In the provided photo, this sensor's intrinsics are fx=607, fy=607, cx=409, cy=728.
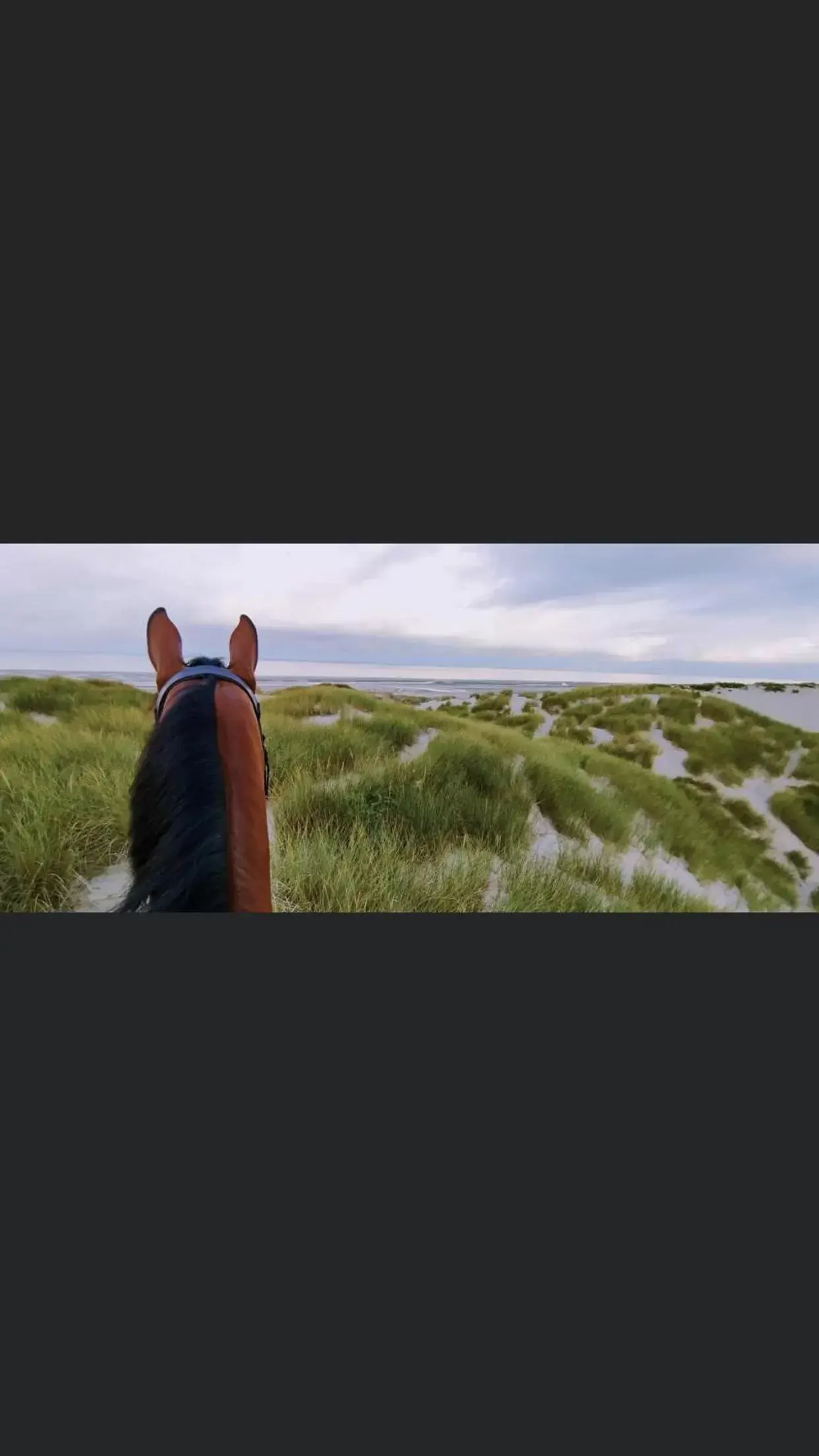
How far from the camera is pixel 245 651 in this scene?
67.1 inches

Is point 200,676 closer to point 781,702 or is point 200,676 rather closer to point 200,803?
point 200,803

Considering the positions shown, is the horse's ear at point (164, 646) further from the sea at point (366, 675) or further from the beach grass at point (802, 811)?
the beach grass at point (802, 811)

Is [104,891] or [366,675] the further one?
[366,675]

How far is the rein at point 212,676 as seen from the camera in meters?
→ 1.66

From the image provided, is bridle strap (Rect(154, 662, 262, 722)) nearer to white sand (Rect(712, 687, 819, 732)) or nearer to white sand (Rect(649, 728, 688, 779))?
white sand (Rect(649, 728, 688, 779))

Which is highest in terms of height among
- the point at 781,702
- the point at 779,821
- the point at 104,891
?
the point at 781,702

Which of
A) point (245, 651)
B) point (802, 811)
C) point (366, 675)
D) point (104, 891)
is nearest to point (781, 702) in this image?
point (802, 811)

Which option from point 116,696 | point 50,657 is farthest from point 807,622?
point 50,657

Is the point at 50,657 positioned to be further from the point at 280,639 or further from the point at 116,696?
the point at 280,639

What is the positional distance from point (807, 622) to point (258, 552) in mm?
1579

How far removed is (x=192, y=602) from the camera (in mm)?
1703

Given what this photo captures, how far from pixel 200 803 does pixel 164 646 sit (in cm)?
46

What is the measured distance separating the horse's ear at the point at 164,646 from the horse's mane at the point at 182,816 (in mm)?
102

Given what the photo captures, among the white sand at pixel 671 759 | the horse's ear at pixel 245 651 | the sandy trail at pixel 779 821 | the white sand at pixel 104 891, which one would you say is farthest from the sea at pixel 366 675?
the white sand at pixel 104 891
